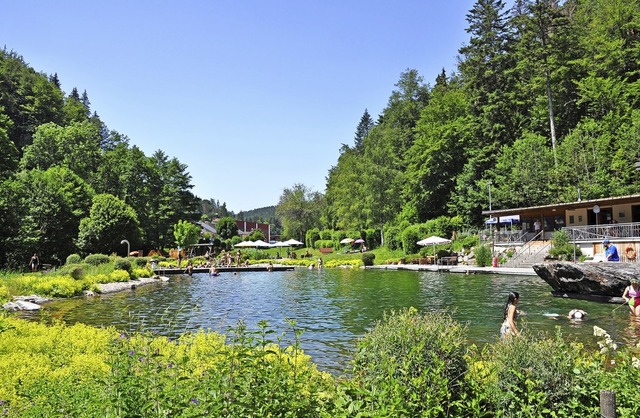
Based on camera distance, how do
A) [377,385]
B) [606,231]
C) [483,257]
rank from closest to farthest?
[377,385], [606,231], [483,257]

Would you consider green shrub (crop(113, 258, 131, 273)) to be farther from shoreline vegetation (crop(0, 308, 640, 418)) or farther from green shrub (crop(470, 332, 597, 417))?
green shrub (crop(470, 332, 597, 417))

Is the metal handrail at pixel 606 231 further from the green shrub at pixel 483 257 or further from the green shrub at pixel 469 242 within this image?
the green shrub at pixel 469 242

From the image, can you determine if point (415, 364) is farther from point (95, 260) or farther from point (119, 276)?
point (95, 260)

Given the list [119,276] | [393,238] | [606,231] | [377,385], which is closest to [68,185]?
[119,276]

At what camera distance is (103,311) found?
17078 mm

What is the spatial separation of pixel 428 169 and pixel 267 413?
54.7 metres

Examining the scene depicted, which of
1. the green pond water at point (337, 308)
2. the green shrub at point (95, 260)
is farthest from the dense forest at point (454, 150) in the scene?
the green pond water at point (337, 308)

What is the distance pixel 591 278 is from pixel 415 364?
17237 millimetres

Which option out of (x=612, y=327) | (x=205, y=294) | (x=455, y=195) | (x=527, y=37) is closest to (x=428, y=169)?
(x=455, y=195)

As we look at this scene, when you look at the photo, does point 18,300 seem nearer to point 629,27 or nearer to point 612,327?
point 612,327

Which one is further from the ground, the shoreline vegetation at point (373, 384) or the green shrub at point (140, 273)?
the shoreline vegetation at point (373, 384)

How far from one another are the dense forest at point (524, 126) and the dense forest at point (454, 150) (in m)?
0.14

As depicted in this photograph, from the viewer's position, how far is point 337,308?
1806cm

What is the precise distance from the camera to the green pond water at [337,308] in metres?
12.3
